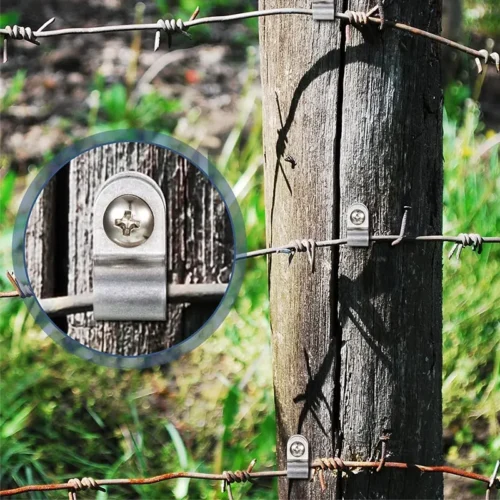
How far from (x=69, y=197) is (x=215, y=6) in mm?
4180

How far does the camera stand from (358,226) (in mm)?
1536

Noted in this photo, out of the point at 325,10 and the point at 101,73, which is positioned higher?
the point at 101,73

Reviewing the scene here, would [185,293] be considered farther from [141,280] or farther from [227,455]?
[227,455]

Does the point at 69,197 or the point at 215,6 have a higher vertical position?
the point at 215,6

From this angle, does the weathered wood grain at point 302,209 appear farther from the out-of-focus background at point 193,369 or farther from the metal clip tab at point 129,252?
the out-of-focus background at point 193,369

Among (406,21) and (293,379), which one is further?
(293,379)

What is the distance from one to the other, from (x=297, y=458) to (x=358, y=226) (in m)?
0.47

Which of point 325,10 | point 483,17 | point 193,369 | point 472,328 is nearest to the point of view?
point 325,10

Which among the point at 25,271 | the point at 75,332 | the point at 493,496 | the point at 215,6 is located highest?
the point at 215,6

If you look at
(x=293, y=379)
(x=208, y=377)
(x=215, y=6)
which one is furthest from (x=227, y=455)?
(x=215, y=6)

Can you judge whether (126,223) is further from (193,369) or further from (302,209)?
(193,369)

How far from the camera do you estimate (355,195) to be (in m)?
1.54

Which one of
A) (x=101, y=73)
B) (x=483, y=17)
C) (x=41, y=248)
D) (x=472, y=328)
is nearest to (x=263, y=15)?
(x=41, y=248)

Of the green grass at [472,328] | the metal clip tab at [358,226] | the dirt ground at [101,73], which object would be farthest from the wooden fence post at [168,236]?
the dirt ground at [101,73]
